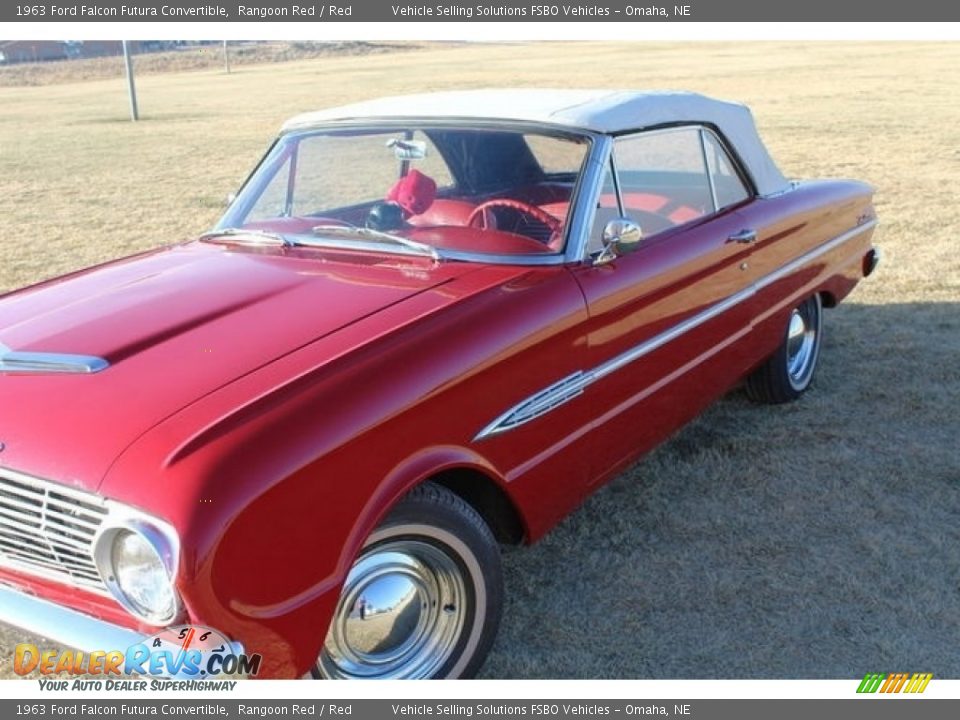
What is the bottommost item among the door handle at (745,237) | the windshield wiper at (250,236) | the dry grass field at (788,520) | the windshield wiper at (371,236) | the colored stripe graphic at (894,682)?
the colored stripe graphic at (894,682)

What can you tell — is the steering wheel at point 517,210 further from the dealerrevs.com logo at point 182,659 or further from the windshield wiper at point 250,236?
the dealerrevs.com logo at point 182,659

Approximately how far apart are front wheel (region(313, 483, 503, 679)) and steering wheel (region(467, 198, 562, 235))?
1150mm

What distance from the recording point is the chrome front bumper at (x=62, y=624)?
2.04 metres

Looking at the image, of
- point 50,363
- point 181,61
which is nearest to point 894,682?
point 50,363

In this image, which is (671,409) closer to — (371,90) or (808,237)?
(808,237)

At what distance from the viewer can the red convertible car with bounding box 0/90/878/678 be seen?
203cm

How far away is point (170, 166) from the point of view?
46.2 feet

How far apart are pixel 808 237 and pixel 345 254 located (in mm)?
2404

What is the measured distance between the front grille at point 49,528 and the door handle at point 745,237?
2.69m

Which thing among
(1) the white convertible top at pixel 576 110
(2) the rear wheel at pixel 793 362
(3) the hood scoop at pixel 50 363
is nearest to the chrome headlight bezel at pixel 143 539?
(3) the hood scoop at pixel 50 363

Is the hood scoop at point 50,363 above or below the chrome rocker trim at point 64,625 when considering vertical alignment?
above

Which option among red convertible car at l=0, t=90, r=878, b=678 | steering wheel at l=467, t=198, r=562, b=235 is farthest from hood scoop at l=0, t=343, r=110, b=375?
steering wheel at l=467, t=198, r=562, b=235

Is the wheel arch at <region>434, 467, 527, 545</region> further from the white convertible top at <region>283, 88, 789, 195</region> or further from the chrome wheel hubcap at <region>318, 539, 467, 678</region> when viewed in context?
the white convertible top at <region>283, 88, 789, 195</region>

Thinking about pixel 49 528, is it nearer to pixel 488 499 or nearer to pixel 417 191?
pixel 488 499
